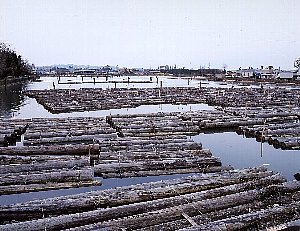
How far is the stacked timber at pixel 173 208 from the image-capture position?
649 centimetres

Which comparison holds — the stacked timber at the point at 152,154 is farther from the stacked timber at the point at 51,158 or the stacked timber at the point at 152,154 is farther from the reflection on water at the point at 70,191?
the stacked timber at the point at 51,158

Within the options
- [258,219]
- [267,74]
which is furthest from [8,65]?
[267,74]

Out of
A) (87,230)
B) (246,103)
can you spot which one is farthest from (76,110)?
(87,230)

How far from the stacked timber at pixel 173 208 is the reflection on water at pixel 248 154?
9.01 ft

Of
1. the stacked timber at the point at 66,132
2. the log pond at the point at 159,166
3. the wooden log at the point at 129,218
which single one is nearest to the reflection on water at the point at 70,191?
the log pond at the point at 159,166

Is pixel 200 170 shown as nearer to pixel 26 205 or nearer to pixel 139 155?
pixel 139 155

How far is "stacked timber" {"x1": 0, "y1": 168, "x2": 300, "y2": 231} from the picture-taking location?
649 cm

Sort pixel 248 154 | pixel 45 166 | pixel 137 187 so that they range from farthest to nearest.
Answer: pixel 248 154 → pixel 45 166 → pixel 137 187

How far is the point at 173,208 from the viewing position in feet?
23.0

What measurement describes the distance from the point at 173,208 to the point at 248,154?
24.3 ft

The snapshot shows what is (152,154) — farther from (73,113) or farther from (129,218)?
(73,113)

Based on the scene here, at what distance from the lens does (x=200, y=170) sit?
35.1 feet

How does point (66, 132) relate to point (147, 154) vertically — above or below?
above

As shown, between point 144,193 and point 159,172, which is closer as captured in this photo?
point 144,193
